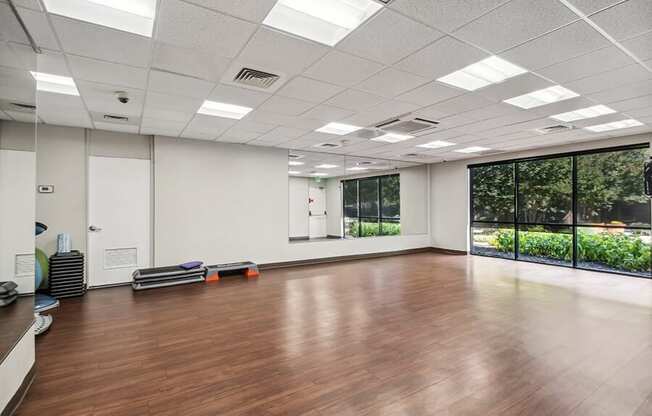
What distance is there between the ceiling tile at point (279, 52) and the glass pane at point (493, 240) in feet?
24.0

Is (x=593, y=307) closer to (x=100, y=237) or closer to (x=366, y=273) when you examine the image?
(x=366, y=273)

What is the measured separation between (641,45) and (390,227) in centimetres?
803

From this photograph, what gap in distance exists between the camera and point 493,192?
338 inches

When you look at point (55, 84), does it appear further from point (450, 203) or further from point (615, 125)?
point (450, 203)

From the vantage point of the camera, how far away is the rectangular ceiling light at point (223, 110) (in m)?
4.38

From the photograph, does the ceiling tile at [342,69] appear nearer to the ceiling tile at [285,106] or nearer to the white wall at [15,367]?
the ceiling tile at [285,106]

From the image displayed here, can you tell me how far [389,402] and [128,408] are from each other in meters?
1.75

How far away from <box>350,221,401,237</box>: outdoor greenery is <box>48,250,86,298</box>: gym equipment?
26.0 feet

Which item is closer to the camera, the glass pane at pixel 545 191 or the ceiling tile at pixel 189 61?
the ceiling tile at pixel 189 61

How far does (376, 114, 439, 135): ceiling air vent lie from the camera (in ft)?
16.3

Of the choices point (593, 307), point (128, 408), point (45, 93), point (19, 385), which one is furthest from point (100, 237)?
point (593, 307)

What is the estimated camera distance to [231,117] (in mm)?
4902

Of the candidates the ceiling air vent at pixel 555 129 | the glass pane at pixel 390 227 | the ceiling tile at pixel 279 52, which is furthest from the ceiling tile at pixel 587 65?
the glass pane at pixel 390 227

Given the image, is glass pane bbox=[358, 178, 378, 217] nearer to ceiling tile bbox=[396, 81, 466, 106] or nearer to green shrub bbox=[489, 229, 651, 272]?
green shrub bbox=[489, 229, 651, 272]
